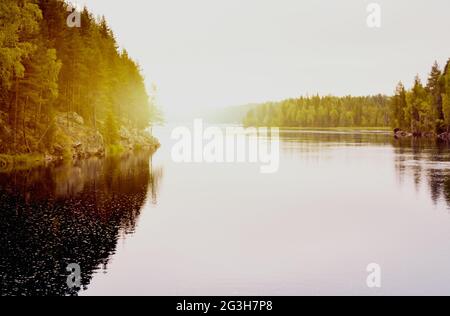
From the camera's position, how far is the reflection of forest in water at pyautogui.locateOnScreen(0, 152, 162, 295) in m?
19.4

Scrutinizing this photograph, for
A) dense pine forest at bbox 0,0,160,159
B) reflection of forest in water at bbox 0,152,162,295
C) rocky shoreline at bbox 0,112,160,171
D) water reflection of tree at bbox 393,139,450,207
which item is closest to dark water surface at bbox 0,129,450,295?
reflection of forest in water at bbox 0,152,162,295

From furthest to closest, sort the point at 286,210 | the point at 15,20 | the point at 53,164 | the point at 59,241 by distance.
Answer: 1. the point at 53,164
2. the point at 15,20
3. the point at 286,210
4. the point at 59,241

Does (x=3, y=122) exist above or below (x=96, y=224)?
above

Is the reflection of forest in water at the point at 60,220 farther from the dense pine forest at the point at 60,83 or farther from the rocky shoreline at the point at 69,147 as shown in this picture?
the dense pine forest at the point at 60,83

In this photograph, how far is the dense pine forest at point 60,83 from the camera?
155 ft

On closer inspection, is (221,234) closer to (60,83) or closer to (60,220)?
(60,220)

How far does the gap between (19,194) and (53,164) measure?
21218mm

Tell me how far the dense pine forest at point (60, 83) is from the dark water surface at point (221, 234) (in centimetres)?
855

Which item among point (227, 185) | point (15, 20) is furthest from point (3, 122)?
point (227, 185)

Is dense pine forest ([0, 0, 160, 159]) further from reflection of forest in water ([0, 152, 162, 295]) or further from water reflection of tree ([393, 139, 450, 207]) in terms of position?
water reflection of tree ([393, 139, 450, 207])

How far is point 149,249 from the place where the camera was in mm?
23859

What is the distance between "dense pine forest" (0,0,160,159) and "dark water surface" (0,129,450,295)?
8551 millimetres

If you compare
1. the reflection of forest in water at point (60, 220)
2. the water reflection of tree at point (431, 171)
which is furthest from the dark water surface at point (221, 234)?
the water reflection of tree at point (431, 171)
